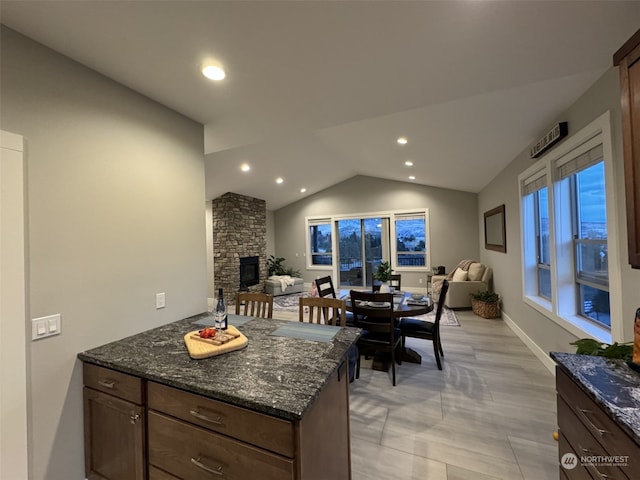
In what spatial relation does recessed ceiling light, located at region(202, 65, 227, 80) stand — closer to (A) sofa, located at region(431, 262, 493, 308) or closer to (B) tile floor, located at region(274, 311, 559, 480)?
(B) tile floor, located at region(274, 311, 559, 480)

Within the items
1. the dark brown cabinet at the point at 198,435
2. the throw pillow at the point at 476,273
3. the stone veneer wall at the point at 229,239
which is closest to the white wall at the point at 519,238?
the throw pillow at the point at 476,273

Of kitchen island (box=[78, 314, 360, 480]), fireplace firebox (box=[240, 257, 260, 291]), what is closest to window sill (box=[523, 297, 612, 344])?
kitchen island (box=[78, 314, 360, 480])

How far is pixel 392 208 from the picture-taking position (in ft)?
25.3

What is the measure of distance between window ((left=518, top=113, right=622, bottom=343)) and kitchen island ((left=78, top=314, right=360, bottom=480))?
2189mm

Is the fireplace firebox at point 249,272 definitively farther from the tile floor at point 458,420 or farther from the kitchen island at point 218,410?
the kitchen island at point 218,410

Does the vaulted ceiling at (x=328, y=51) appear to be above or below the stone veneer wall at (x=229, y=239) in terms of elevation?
above

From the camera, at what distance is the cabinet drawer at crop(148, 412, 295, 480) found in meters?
1.05

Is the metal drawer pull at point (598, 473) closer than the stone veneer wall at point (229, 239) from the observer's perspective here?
Yes

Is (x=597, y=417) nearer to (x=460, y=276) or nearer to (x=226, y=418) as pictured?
(x=226, y=418)

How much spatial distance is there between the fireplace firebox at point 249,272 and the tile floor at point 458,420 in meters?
4.61

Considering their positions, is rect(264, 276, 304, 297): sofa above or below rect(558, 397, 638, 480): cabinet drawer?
below

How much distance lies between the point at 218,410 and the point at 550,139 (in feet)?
12.1

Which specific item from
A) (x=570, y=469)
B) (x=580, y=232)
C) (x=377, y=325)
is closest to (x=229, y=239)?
(x=377, y=325)

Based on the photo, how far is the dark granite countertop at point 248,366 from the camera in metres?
1.10
